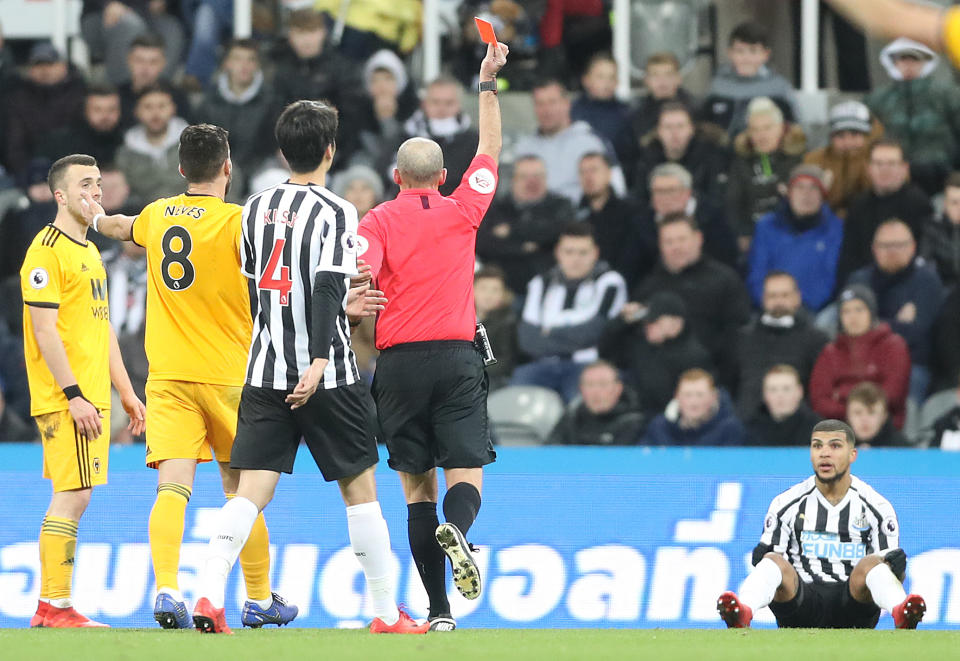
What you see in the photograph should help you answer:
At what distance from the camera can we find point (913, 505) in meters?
9.38

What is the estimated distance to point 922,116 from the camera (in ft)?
43.7

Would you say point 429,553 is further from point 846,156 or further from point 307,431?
point 846,156

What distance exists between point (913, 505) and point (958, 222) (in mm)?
3719

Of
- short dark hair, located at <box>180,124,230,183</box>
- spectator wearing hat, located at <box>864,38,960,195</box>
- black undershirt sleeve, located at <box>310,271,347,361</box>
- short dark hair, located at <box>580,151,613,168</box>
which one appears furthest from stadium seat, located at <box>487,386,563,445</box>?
black undershirt sleeve, located at <box>310,271,347,361</box>

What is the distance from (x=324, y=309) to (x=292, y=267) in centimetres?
A: 24

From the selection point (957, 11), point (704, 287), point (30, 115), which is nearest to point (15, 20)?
point (30, 115)

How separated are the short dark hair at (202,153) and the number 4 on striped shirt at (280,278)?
632 millimetres

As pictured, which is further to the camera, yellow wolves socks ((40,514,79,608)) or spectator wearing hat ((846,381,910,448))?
spectator wearing hat ((846,381,910,448))

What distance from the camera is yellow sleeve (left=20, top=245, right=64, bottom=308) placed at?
759cm

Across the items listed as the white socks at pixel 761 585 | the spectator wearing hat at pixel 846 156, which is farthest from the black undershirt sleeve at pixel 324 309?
the spectator wearing hat at pixel 846 156

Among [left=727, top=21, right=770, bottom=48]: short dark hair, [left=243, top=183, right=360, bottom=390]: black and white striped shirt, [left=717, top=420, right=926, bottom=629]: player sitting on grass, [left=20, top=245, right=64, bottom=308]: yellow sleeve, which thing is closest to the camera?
[left=243, top=183, right=360, bottom=390]: black and white striped shirt

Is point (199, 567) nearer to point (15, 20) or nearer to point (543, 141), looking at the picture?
point (543, 141)

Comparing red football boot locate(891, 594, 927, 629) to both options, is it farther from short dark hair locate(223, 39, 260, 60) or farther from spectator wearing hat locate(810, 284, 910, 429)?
short dark hair locate(223, 39, 260, 60)

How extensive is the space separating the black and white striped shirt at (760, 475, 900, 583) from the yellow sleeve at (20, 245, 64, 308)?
3736 millimetres
